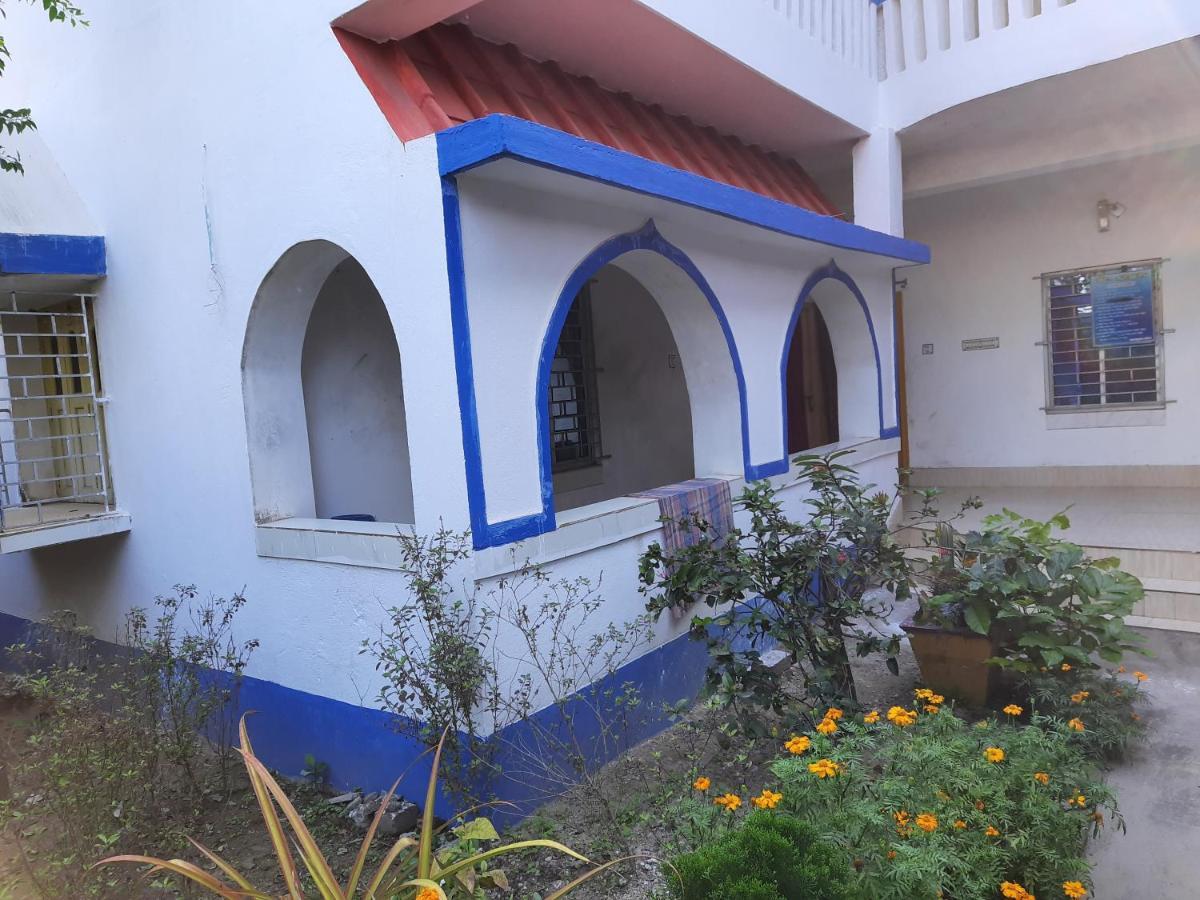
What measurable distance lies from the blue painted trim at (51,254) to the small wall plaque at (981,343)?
25.2 feet

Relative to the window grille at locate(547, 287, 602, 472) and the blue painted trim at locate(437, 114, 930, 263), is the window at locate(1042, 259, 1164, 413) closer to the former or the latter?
the blue painted trim at locate(437, 114, 930, 263)

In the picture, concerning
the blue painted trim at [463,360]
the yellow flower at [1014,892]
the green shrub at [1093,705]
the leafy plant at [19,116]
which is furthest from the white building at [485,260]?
the yellow flower at [1014,892]

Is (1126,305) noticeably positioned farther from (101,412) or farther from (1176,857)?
(101,412)

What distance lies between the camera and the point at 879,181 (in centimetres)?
694

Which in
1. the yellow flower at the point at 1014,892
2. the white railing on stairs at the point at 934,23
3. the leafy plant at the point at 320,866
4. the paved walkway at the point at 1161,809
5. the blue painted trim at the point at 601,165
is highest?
the white railing on stairs at the point at 934,23

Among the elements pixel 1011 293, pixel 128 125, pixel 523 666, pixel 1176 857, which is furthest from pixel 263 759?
pixel 1011 293

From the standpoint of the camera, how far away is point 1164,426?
7.71 metres

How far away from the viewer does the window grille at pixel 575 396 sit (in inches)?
318

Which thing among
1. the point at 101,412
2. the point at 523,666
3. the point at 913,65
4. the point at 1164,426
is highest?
the point at 913,65

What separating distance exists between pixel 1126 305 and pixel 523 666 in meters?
7.05

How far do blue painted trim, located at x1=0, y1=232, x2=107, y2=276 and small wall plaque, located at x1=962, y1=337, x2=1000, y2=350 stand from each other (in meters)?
7.69

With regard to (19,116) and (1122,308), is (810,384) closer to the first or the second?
(1122,308)

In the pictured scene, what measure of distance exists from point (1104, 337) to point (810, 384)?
117 inches

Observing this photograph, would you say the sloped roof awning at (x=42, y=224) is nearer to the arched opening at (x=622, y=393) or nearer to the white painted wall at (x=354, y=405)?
the white painted wall at (x=354, y=405)
